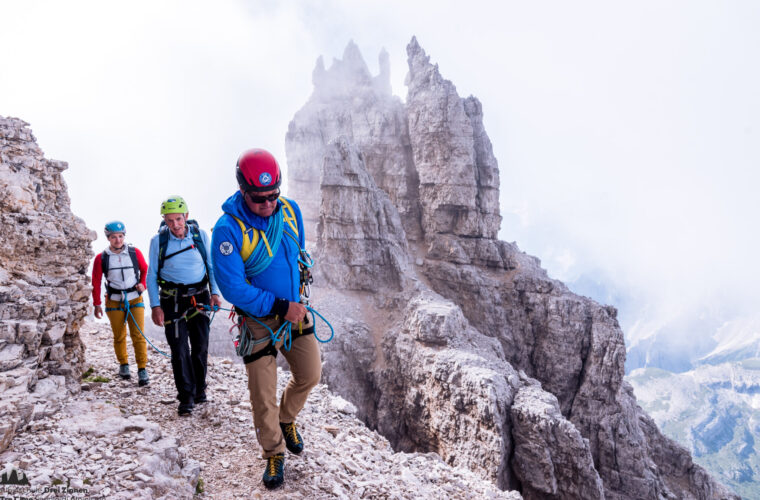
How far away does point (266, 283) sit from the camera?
414 cm

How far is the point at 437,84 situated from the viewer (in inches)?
1527

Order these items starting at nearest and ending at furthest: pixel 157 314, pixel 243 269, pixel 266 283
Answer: pixel 243 269
pixel 266 283
pixel 157 314

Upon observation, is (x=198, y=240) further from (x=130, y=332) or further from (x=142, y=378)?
(x=142, y=378)

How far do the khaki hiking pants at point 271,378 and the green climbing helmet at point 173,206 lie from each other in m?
2.69

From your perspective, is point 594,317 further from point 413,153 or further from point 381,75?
point 381,75

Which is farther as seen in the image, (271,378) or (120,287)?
(120,287)

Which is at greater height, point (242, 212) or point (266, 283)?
point (242, 212)

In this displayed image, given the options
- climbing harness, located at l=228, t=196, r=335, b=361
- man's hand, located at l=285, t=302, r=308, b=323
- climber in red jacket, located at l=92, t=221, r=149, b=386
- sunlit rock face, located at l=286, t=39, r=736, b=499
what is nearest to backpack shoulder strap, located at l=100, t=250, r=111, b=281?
climber in red jacket, located at l=92, t=221, r=149, b=386

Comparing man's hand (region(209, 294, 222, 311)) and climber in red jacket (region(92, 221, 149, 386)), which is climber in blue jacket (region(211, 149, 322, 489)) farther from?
climber in red jacket (region(92, 221, 149, 386))

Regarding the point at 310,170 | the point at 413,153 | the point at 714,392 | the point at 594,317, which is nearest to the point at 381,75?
the point at 310,170

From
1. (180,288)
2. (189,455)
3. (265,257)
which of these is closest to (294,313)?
(265,257)

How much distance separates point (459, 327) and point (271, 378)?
18226 mm

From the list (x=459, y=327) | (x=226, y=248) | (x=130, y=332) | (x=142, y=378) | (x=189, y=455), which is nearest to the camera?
(x=226, y=248)

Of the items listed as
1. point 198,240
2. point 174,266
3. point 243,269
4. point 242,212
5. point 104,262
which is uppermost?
point 242,212
